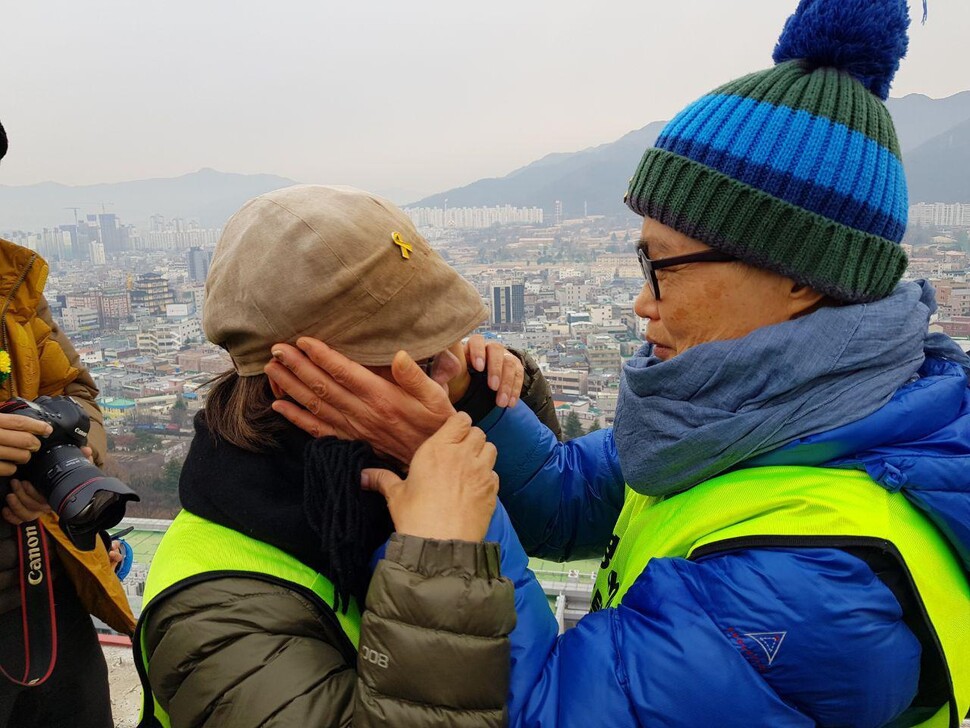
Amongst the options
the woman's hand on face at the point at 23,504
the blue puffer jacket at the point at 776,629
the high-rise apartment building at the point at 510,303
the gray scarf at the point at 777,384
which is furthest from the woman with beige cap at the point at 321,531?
the high-rise apartment building at the point at 510,303

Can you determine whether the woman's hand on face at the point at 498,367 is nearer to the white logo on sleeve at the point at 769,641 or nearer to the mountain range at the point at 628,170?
the mountain range at the point at 628,170

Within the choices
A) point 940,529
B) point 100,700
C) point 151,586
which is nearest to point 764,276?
point 940,529

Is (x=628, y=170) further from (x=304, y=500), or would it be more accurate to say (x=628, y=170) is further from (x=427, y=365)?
(x=304, y=500)

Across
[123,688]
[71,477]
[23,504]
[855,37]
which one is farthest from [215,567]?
[123,688]

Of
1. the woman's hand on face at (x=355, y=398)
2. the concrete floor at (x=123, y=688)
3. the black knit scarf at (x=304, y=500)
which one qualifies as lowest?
the concrete floor at (x=123, y=688)

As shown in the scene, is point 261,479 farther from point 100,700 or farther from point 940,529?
point 100,700

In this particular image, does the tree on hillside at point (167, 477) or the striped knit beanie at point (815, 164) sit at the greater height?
the striped knit beanie at point (815, 164)

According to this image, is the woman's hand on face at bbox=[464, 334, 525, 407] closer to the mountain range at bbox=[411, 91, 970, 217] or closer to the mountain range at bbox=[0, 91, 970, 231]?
the mountain range at bbox=[411, 91, 970, 217]
